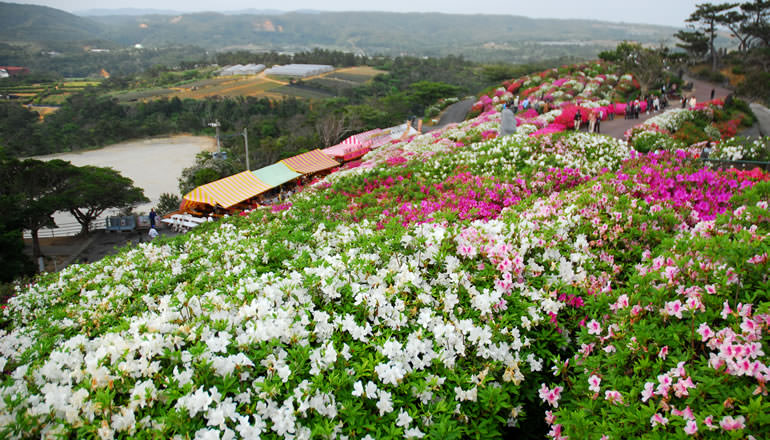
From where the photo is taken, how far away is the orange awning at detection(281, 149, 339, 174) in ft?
71.2

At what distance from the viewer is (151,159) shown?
41.6 metres

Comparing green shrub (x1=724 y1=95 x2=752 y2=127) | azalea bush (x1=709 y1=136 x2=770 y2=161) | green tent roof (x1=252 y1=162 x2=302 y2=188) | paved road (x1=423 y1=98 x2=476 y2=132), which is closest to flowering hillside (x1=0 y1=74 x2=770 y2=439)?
azalea bush (x1=709 y1=136 x2=770 y2=161)

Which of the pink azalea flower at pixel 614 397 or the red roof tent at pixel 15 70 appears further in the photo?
the red roof tent at pixel 15 70

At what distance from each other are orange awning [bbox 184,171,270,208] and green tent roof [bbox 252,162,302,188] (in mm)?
666

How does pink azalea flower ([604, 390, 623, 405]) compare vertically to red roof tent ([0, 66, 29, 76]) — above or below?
below

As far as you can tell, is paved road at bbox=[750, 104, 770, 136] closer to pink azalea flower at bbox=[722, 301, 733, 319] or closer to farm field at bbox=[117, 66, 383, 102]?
pink azalea flower at bbox=[722, 301, 733, 319]

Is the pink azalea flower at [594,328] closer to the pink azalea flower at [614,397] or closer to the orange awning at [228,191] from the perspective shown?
the pink azalea flower at [614,397]

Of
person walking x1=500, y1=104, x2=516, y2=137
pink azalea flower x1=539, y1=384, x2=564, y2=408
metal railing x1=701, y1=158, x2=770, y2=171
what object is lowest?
pink azalea flower x1=539, y1=384, x2=564, y2=408

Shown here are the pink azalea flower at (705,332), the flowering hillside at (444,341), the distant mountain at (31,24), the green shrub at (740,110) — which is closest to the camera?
the flowering hillside at (444,341)

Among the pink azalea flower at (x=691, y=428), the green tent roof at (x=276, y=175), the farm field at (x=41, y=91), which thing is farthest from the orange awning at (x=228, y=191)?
the farm field at (x=41, y=91)

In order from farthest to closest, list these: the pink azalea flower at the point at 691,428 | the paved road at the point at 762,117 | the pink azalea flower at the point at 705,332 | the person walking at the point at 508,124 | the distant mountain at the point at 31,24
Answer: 1. the distant mountain at the point at 31,24
2. the paved road at the point at 762,117
3. the person walking at the point at 508,124
4. the pink azalea flower at the point at 705,332
5. the pink azalea flower at the point at 691,428

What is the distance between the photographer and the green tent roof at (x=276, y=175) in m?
19.8

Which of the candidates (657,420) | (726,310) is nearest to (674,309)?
(726,310)

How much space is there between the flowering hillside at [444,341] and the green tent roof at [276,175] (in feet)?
51.7
